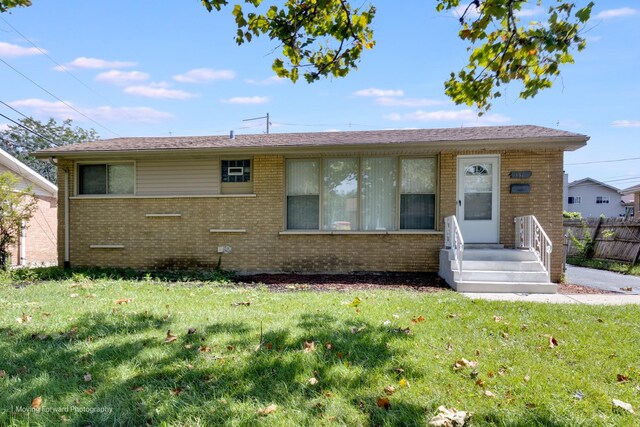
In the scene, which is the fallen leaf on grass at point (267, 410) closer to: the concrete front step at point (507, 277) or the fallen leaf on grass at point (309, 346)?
the fallen leaf on grass at point (309, 346)

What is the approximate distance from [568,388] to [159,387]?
3.09 meters

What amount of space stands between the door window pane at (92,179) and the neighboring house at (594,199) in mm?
43383

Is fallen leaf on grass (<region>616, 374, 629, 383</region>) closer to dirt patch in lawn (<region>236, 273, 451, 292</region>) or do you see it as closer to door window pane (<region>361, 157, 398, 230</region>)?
dirt patch in lawn (<region>236, 273, 451, 292</region>)

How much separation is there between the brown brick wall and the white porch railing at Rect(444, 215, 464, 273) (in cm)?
31

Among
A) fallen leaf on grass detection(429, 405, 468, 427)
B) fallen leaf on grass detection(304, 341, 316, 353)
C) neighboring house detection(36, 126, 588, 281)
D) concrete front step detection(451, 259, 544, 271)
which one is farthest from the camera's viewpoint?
neighboring house detection(36, 126, 588, 281)

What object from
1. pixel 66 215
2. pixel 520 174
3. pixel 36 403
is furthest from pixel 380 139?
pixel 66 215

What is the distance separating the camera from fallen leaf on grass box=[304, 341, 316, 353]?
11.3ft

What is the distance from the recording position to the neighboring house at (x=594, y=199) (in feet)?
125

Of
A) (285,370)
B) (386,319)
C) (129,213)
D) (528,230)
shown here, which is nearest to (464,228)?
(528,230)

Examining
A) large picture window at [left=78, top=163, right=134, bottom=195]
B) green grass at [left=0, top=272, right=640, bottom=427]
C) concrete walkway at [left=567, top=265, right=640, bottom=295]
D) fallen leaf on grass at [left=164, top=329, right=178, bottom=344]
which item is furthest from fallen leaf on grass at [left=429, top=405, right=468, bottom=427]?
large picture window at [left=78, top=163, right=134, bottom=195]

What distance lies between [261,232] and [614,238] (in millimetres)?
11654

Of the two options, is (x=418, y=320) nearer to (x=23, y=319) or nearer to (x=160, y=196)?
(x=23, y=319)

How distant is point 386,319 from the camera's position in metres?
4.50

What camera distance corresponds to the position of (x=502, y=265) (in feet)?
24.8
